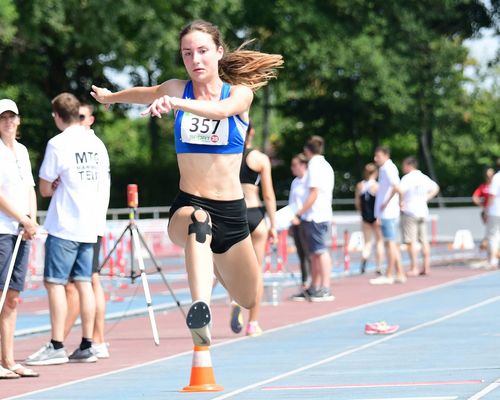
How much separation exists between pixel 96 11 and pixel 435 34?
18016 millimetres

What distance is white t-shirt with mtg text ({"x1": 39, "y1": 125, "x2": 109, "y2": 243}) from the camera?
35.6 feet

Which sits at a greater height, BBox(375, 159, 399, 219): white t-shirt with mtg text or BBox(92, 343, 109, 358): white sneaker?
BBox(375, 159, 399, 219): white t-shirt with mtg text

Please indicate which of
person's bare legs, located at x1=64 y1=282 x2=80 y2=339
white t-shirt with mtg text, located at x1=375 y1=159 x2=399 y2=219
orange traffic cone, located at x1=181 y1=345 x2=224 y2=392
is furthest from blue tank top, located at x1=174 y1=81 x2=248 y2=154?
white t-shirt with mtg text, located at x1=375 y1=159 x2=399 y2=219

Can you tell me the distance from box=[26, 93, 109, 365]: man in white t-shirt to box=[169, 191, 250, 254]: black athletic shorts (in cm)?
284

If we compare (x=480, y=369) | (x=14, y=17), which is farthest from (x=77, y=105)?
(x=14, y=17)

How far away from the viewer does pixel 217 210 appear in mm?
8133

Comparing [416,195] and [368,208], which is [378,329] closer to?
[416,195]

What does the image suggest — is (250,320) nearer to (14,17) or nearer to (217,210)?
(217,210)

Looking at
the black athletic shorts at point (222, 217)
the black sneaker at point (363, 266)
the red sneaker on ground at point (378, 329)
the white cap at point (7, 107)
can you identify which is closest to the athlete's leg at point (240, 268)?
the black athletic shorts at point (222, 217)

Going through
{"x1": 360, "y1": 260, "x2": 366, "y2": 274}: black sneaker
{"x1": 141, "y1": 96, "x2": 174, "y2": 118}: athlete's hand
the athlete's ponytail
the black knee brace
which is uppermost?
the athlete's ponytail

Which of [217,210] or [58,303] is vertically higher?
[217,210]

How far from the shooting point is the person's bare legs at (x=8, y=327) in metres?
10.0

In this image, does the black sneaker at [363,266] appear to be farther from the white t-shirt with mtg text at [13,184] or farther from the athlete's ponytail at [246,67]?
the athlete's ponytail at [246,67]

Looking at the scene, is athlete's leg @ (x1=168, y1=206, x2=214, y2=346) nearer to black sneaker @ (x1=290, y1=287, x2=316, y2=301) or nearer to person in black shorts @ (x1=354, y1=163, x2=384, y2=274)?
black sneaker @ (x1=290, y1=287, x2=316, y2=301)
